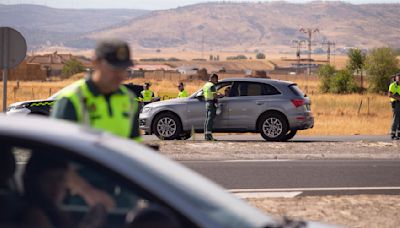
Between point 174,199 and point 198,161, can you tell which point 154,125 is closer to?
point 198,161

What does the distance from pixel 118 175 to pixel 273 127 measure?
57.4 feet

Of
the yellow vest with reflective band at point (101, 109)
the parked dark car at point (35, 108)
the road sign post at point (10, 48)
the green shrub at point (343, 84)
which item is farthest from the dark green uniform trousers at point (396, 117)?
the green shrub at point (343, 84)

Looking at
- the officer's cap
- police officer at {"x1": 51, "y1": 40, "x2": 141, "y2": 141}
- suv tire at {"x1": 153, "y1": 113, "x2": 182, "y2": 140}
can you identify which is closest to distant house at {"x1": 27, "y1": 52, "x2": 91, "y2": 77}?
suv tire at {"x1": 153, "y1": 113, "x2": 182, "y2": 140}

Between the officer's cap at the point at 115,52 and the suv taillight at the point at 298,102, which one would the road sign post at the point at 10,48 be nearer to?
the suv taillight at the point at 298,102

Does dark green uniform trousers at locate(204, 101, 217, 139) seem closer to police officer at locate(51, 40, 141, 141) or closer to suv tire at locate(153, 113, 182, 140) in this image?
suv tire at locate(153, 113, 182, 140)

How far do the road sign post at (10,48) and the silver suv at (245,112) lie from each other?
20.5ft

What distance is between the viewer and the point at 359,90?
254 feet

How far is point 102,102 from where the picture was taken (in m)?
5.79

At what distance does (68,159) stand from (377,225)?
6425 mm

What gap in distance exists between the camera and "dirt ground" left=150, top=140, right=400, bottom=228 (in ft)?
33.0

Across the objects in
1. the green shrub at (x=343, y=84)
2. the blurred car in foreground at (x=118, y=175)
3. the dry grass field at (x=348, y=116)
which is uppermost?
the blurred car in foreground at (x=118, y=175)

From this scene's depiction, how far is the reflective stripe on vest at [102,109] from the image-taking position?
5.71 metres

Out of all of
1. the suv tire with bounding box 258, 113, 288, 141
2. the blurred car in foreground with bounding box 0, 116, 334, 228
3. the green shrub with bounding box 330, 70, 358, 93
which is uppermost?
the blurred car in foreground with bounding box 0, 116, 334, 228

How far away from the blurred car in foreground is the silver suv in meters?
17.1
